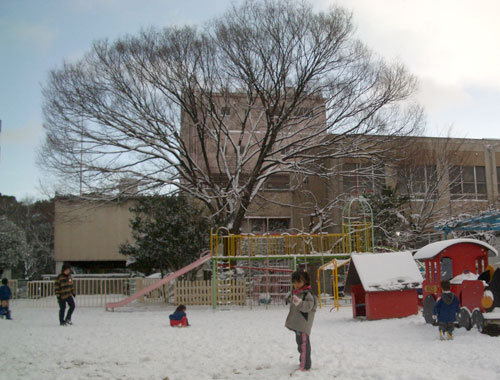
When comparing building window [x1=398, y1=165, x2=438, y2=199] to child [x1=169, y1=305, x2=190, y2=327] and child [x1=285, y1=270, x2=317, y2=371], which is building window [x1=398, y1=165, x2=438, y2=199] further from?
child [x1=285, y1=270, x2=317, y2=371]

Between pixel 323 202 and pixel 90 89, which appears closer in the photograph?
pixel 90 89

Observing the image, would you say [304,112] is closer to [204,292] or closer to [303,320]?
[204,292]

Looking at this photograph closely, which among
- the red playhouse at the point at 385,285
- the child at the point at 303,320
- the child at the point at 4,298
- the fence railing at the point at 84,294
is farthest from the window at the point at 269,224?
the child at the point at 303,320

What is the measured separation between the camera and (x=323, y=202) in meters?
38.4

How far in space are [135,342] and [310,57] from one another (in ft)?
51.1

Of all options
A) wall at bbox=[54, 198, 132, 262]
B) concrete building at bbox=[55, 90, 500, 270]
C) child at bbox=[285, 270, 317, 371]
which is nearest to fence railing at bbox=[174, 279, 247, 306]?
concrete building at bbox=[55, 90, 500, 270]

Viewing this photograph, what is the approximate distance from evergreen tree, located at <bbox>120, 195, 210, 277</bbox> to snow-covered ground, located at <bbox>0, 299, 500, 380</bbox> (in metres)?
11.6

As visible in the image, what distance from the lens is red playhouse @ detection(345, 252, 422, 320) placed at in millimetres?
15141

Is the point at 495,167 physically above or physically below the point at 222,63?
below

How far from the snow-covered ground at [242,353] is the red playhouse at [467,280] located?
0.34 meters

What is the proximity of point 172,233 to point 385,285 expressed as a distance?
13387 mm

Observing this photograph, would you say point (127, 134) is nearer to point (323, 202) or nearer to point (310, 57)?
point (310, 57)

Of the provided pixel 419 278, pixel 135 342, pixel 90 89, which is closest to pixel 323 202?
pixel 90 89

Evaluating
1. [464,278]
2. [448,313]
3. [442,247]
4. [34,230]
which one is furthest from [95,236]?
[448,313]
